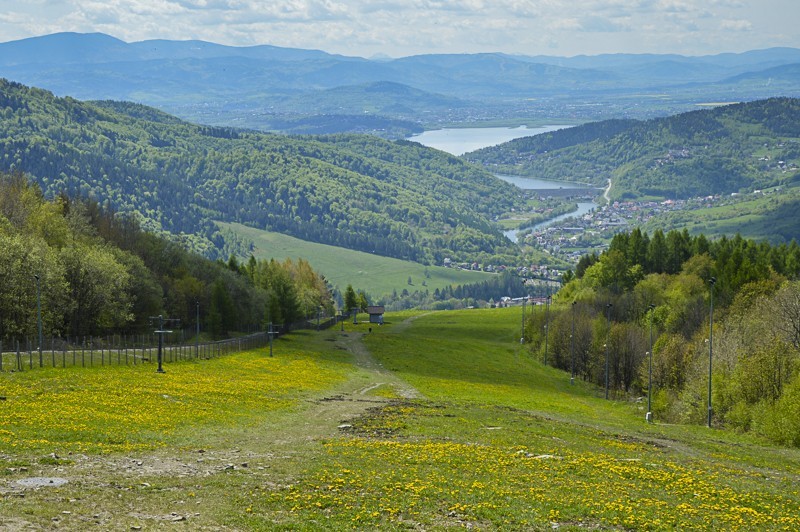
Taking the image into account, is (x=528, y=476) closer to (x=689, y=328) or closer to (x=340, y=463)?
(x=340, y=463)

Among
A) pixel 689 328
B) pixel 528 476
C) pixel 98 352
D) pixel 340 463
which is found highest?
pixel 98 352

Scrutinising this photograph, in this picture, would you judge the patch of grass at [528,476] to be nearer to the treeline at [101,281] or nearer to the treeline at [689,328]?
the treeline at [689,328]

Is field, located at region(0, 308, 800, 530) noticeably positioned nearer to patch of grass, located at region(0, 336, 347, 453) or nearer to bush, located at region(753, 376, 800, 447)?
patch of grass, located at region(0, 336, 347, 453)

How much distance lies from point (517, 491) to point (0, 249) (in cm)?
6051

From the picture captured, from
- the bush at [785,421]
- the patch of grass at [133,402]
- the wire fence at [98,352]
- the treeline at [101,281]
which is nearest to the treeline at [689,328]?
the bush at [785,421]

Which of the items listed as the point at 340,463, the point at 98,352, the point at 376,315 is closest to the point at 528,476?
the point at 340,463

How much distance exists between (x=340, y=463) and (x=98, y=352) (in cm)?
3899

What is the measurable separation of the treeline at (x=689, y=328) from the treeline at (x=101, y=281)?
40867 millimetres

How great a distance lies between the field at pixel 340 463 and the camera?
977 inches

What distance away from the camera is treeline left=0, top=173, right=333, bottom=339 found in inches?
3017

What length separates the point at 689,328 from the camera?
11081cm

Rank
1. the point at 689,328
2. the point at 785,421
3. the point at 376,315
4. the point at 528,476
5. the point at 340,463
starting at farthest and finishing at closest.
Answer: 1. the point at 376,315
2. the point at 689,328
3. the point at 785,421
4. the point at 340,463
5. the point at 528,476

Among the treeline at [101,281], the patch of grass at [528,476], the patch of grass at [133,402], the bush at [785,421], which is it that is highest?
the treeline at [101,281]

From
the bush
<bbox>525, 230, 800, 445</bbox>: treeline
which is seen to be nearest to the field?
the bush
